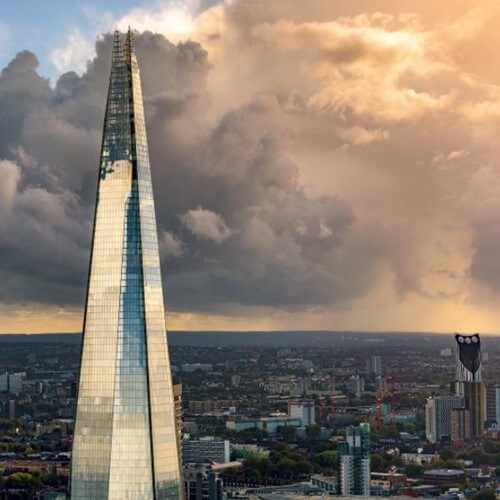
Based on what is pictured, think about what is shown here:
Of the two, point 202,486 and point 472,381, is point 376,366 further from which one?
point 202,486

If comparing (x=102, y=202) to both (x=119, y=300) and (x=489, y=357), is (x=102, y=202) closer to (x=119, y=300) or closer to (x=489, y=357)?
(x=119, y=300)

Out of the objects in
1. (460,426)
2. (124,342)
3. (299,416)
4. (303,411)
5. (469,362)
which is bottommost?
(460,426)

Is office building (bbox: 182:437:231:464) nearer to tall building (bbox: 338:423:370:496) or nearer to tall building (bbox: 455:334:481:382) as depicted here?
tall building (bbox: 338:423:370:496)

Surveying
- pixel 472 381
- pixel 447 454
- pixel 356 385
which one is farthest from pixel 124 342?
pixel 472 381

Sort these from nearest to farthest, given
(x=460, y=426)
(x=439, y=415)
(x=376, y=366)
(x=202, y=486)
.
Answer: (x=202, y=486) → (x=460, y=426) → (x=439, y=415) → (x=376, y=366)

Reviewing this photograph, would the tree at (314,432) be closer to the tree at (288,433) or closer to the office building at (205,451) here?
the tree at (288,433)

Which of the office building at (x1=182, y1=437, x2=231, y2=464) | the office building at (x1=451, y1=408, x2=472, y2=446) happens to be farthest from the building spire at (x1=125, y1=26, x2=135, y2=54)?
the office building at (x1=451, y1=408, x2=472, y2=446)
